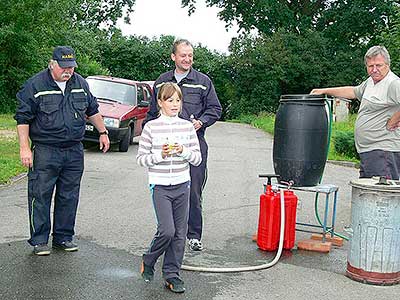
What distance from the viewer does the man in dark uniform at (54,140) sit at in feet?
20.8

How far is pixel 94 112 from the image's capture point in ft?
22.5

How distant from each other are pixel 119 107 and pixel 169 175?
34.9 ft

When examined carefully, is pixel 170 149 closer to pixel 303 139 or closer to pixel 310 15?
pixel 303 139

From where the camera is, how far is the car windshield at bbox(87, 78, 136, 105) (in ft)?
54.3

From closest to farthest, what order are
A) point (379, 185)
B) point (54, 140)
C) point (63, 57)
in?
1. point (379, 185)
2. point (63, 57)
3. point (54, 140)

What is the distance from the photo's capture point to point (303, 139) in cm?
703

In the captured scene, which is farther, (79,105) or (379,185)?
(79,105)

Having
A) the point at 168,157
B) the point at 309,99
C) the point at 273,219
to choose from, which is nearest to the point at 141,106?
the point at 309,99

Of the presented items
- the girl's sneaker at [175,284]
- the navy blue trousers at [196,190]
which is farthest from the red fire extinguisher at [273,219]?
the girl's sneaker at [175,284]

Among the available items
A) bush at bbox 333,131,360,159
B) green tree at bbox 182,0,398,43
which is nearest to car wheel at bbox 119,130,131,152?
bush at bbox 333,131,360,159

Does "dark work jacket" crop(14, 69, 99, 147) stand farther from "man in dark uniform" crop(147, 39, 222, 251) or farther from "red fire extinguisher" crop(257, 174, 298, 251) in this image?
"red fire extinguisher" crop(257, 174, 298, 251)

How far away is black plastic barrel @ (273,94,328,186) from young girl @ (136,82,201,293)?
65.6 inches

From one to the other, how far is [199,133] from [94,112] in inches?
43.7

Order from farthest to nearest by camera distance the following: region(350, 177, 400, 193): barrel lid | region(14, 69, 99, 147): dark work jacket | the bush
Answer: the bush
region(14, 69, 99, 147): dark work jacket
region(350, 177, 400, 193): barrel lid
